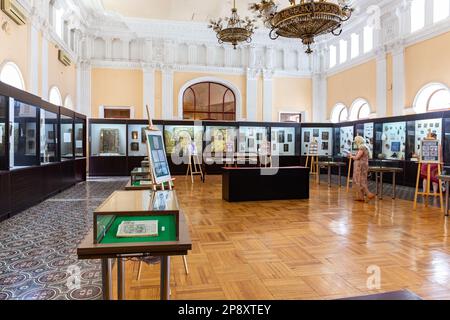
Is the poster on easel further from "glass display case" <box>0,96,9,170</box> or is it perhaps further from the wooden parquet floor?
"glass display case" <box>0,96,9,170</box>

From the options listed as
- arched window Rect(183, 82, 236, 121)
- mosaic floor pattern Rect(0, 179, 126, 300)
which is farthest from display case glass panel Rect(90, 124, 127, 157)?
mosaic floor pattern Rect(0, 179, 126, 300)

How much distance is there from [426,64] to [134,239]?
1309 centimetres

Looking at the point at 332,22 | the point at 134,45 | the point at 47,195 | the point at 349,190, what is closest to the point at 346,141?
the point at 349,190

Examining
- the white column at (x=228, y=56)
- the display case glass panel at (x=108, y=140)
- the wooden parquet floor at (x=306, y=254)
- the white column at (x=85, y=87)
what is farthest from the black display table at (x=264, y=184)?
the white column at (x=228, y=56)

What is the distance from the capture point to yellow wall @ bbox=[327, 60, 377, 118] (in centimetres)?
Result: 1497

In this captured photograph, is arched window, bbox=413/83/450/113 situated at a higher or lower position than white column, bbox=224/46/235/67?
lower

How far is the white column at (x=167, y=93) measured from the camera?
1738 centimetres

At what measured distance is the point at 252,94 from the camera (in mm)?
18375

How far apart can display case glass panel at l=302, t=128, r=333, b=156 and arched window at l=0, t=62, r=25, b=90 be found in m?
12.1

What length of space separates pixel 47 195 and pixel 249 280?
710cm

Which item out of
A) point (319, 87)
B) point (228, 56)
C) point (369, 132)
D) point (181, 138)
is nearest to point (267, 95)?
point (228, 56)

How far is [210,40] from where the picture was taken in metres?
17.9

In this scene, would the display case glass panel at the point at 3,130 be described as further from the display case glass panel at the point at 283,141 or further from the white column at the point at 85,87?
the display case glass panel at the point at 283,141

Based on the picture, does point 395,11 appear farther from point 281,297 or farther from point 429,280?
point 281,297
